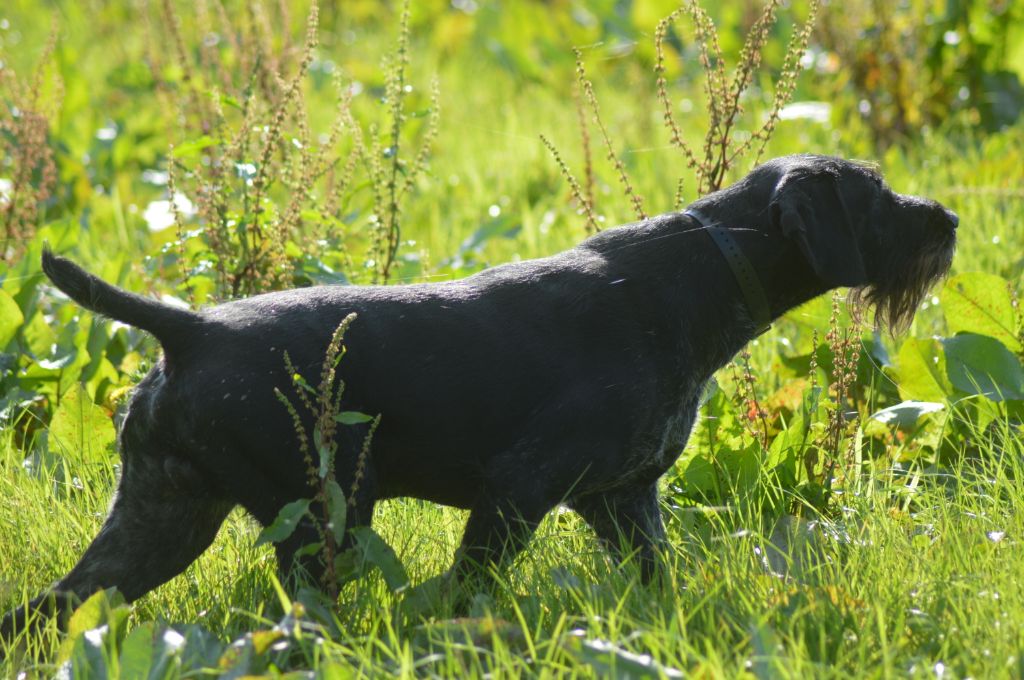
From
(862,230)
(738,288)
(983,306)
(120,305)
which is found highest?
(120,305)

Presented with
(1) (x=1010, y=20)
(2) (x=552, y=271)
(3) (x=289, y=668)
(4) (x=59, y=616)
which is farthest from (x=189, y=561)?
(1) (x=1010, y=20)

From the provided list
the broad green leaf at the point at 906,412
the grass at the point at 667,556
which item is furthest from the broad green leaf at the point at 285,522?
the broad green leaf at the point at 906,412

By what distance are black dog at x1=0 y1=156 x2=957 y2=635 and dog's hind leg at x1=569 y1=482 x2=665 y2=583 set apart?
38 millimetres

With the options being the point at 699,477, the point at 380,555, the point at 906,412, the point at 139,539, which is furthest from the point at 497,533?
the point at 906,412

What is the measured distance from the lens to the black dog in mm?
3455

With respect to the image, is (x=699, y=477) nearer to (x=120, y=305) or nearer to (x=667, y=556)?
(x=667, y=556)

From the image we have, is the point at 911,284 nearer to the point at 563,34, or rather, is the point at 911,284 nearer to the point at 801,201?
the point at 801,201

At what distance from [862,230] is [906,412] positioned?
2.85 ft

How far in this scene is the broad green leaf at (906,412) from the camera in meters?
4.55

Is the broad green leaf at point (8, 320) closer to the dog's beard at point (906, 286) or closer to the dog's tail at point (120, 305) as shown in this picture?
the dog's tail at point (120, 305)

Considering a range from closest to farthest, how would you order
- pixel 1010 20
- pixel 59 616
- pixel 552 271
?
1. pixel 59 616
2. pixel 552 271
3. pixel 1010 20

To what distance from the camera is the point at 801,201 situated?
380cm

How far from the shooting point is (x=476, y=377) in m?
3.59

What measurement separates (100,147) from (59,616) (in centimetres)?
563
